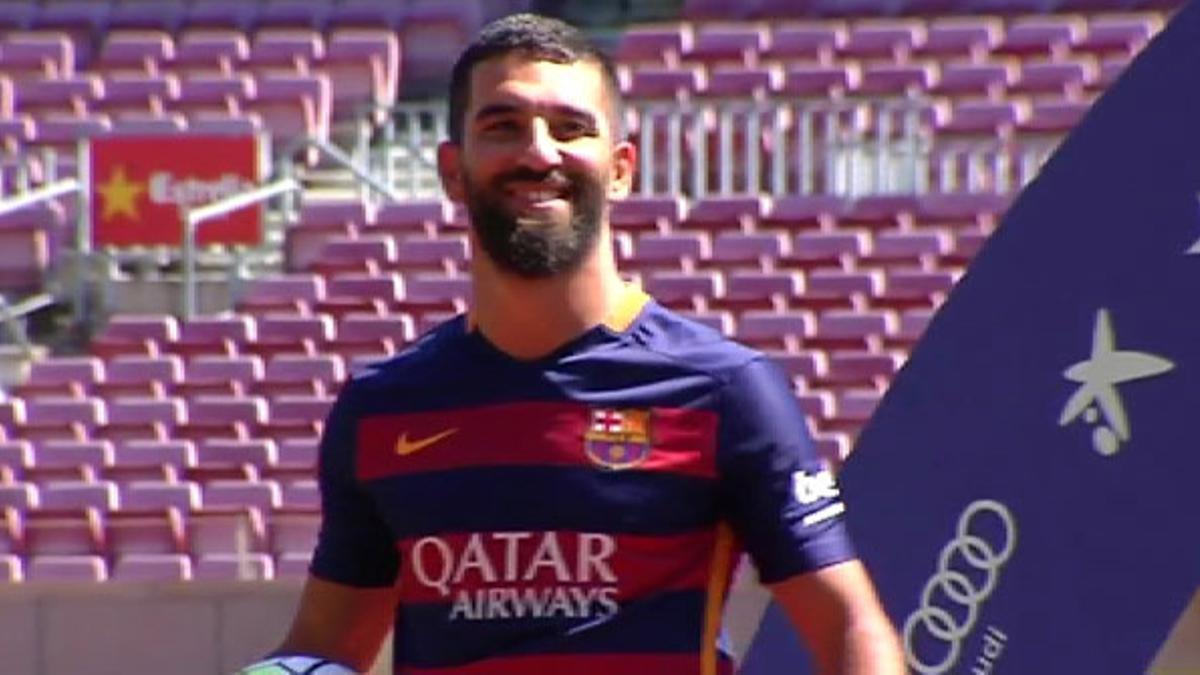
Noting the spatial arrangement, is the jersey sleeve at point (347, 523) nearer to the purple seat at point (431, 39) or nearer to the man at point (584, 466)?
the man at point (584, 466)

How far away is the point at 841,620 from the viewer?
8.47ft

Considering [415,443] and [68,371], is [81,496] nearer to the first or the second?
[68,371]

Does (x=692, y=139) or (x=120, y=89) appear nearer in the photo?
(x=692, y=139)

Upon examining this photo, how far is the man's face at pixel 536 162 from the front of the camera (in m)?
2.52

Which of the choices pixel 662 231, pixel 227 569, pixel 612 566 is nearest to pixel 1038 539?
pixel 612 566

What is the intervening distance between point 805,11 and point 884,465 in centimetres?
980

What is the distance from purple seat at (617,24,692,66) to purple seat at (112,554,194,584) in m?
4.49

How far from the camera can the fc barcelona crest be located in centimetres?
259

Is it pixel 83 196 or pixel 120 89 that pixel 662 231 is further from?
pixel 120 89

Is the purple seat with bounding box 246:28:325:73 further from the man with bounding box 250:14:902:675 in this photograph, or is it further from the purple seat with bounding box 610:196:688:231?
the man with bounding box 250:14:902:675

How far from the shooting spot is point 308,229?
1290 cm

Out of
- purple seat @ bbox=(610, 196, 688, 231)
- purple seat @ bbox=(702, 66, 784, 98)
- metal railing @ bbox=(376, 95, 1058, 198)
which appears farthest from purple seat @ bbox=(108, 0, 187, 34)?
purple seat @ bbox=(610, 196, 688, 231)

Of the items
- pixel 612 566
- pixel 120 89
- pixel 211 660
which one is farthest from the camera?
pixel 120 89

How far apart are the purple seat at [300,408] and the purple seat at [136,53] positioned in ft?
12.8
